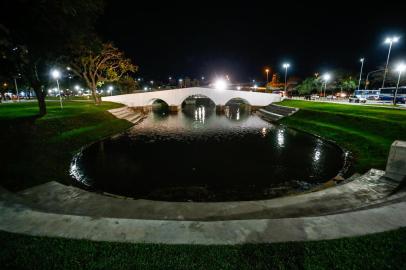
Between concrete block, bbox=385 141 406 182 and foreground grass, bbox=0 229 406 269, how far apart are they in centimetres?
779

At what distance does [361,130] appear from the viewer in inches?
979

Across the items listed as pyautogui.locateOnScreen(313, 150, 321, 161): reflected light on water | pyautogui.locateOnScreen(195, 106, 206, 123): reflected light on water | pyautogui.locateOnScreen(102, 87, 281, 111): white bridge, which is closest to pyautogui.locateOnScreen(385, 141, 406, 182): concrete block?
pyautogui.locateOnScreen(313, 150, 321, 161): reflected light on water

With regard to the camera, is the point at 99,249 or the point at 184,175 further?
the point at 184,175

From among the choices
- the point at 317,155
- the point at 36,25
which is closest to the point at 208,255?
the point at 36,25

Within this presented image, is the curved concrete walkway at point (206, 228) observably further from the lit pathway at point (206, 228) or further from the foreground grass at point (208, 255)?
the foreground grass at point (208, 255)

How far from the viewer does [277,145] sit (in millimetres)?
24781

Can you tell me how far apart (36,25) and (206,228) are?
14914 millimetres

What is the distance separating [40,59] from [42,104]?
5.33 m

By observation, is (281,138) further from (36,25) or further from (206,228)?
(36,25)

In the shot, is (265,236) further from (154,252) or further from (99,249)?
(99,249)

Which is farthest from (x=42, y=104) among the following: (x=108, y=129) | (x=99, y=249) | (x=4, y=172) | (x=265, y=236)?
(x=265, y=236)

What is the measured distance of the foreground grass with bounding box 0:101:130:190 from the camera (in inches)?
545

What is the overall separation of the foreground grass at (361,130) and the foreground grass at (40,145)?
67.4 ft

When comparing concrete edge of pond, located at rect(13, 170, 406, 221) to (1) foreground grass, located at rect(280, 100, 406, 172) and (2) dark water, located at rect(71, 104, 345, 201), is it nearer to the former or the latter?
(2) dark water, located at rect(71, 104, 345, 201)
